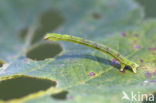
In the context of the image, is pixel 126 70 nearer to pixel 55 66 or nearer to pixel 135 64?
pixel 135 64

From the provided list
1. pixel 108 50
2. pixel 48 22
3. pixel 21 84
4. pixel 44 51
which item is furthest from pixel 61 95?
pixel 48 22

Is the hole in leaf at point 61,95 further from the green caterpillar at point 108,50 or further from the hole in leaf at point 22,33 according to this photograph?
the hole in leaf at point 22,33

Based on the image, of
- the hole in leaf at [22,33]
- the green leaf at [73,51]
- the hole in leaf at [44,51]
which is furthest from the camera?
the hole in leaf at [22,33]

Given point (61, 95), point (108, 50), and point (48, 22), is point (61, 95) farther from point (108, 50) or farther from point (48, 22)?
point (48, 22)

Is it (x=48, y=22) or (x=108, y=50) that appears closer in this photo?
(x=108, y=50)

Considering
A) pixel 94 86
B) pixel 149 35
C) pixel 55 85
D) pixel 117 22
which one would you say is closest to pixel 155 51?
pixel 149 35

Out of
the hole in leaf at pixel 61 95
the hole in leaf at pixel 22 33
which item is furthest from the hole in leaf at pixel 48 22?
the hole in leaf at pixel 61 95

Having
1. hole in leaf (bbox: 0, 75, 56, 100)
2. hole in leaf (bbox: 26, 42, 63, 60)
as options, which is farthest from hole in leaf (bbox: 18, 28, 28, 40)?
hole in leaf (bbox: 0, 75, 56, 100)
